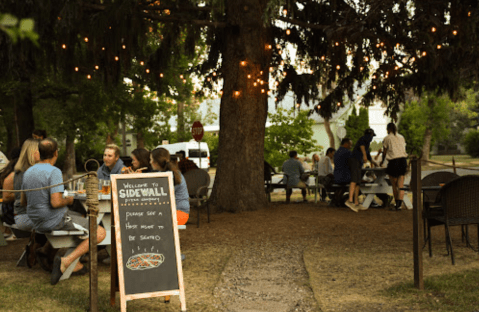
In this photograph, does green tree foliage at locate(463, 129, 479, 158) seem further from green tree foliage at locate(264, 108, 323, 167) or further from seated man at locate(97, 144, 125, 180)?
seated man at locate(97, 144, 125, 180)

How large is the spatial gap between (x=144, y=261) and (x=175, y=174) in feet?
6.72

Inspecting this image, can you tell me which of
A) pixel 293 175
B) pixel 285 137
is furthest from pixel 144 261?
pixel 285 137

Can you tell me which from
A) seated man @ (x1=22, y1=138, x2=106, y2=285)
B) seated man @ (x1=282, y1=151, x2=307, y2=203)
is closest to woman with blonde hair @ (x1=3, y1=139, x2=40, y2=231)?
seated man @ (x1=22, y1=138, x2=106, y2=285)

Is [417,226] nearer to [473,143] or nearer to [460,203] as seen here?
[460,203]

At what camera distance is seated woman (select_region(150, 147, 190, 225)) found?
6.58 metres

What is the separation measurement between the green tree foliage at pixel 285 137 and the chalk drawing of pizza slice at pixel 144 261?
19.8 metres

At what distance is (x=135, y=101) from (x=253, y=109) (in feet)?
37.1

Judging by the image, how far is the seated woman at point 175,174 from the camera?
21.6 feet

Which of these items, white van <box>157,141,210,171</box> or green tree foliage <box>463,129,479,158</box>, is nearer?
white van <box>157,141,210,171</box>

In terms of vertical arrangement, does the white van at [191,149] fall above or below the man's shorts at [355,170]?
below

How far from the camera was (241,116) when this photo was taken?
1220 centimetres

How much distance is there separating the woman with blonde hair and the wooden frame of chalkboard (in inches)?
59.2

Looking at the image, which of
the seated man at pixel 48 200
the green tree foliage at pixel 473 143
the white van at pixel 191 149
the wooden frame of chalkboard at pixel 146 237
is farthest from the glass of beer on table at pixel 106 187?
the green tree foliage at pixel 473 143

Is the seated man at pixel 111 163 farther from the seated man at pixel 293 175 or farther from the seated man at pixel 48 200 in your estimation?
the seated man at pixel 293 175
